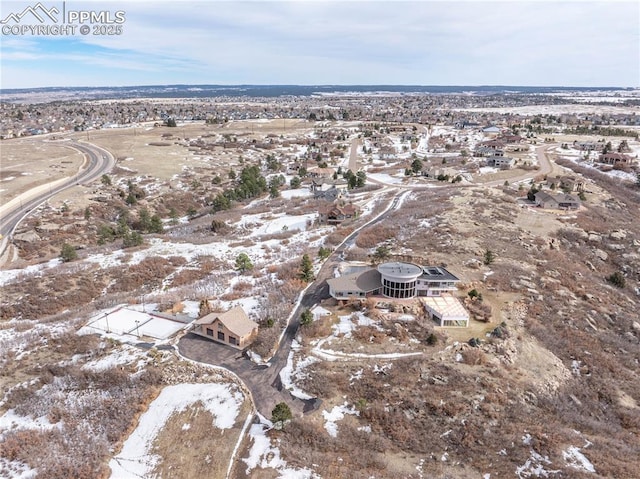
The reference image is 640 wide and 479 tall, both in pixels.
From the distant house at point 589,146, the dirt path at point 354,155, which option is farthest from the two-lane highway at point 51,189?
the distant house at point 589,146

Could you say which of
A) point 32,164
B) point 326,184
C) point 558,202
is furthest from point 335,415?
point 32,164

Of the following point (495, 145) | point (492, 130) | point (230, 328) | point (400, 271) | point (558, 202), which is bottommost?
point (230, 328)

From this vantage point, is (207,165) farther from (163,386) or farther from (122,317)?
(163,386)

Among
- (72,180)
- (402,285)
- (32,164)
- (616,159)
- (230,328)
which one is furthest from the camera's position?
(32,164)

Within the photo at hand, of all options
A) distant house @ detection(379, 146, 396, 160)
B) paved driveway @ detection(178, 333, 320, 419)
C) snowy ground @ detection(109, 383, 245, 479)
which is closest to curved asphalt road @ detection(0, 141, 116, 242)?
paved driveway @ detection(178, 333, 320, 419)

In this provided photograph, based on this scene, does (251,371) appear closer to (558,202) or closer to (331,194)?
(558,202)

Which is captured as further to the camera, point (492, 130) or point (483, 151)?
point (492, 130)

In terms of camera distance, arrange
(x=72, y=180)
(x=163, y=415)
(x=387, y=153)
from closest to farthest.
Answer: (x=163, y=415) < (x=72, y=180) < (x=387, y=153)

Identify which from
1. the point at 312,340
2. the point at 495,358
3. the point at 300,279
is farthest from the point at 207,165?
the point at 495,358
